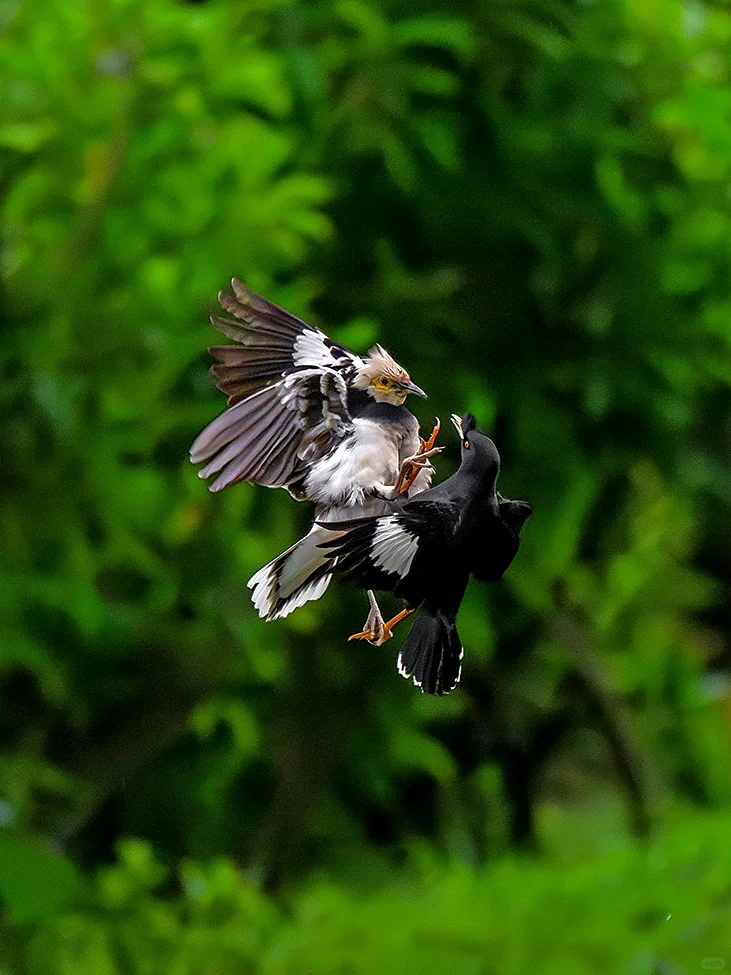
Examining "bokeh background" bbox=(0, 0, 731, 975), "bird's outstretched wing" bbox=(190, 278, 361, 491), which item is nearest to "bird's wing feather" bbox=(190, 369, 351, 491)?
"bird's outstretched wing" bbox=(190, 278, 361, 491)

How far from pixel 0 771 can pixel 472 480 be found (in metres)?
2.56

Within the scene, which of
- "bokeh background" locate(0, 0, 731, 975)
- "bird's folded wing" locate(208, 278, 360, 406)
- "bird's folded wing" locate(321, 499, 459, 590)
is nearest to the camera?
"bird's folded wing" locate(321, 499, 459, 590)

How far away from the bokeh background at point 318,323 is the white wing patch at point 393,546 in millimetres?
1731

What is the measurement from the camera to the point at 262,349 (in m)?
0.67

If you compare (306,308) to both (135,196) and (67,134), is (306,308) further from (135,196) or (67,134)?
(67,134)

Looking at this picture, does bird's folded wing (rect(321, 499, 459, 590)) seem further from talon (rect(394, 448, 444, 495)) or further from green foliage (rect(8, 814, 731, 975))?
green foliage (rect(8, 814, 731, 975))

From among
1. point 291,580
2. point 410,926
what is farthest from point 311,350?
point 410,926

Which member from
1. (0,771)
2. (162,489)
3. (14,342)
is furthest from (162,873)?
(14,342)

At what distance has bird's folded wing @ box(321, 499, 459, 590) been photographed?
518mm

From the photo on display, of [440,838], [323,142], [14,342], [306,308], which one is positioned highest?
[323,142]

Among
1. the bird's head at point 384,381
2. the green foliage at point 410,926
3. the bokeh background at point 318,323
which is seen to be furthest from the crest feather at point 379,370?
the green foliage at point 410,926

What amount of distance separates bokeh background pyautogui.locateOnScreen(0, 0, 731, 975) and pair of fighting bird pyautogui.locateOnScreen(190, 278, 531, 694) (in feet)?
5.25

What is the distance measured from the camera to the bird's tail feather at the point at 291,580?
578 mm

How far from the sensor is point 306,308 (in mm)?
2723
